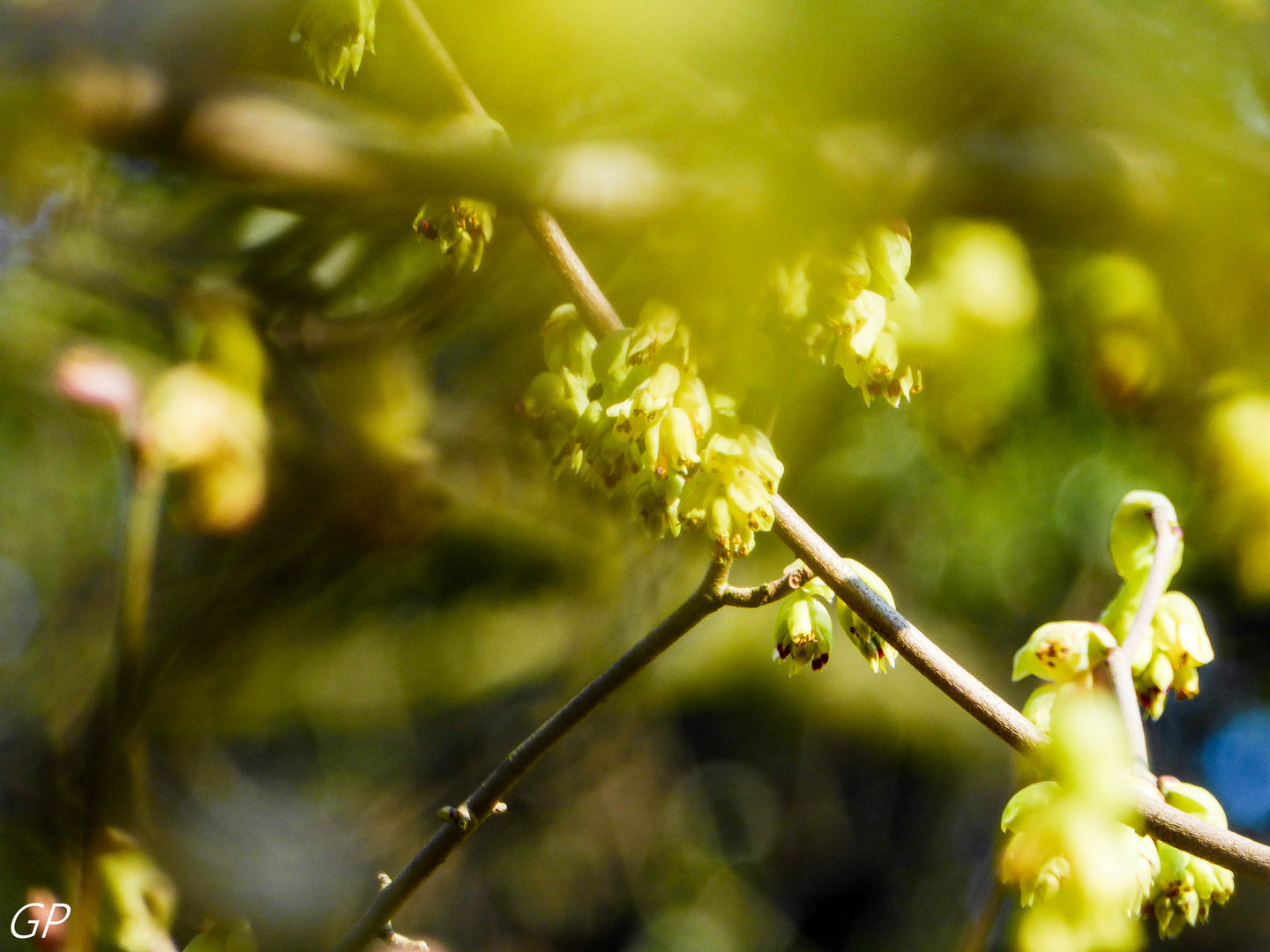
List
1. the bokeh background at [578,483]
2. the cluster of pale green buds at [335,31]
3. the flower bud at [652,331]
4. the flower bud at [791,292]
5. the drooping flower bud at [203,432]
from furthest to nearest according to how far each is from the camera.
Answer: the drooping flower bud at [203,432] < the cluster of pale green buds at [335,31] < the flower bud at [652,331] < the flower bud at [791,292] < the bokeh background at [578,483]

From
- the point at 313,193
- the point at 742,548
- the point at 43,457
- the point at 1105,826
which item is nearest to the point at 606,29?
the point at 313,193

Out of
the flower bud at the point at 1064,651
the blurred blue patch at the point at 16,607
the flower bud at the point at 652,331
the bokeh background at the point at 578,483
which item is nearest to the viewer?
the bokeh background at the point at 578,483

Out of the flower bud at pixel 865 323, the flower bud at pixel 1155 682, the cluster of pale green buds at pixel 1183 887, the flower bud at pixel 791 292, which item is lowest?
the cluster of pale green buds at pixel 1183 887

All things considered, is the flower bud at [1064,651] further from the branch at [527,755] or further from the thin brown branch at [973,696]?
the branch at [527,755]

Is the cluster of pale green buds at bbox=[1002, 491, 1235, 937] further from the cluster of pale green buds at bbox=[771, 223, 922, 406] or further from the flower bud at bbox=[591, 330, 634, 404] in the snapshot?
the flower bud at bbox=[591, 330, 634, 404]

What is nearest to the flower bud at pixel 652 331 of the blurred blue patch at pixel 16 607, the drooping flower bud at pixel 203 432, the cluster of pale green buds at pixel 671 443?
the cluster of pale green buds at pixel 671 443

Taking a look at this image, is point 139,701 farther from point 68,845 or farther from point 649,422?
point 649,422

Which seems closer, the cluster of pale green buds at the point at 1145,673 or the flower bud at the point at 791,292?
the flower bud at the point at 791,292

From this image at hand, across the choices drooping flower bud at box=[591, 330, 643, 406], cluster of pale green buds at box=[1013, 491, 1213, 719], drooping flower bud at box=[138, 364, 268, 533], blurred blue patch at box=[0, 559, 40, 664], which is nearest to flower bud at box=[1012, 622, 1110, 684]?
cluster of pale green buds at box=[1013, 491, 1213, 719]
